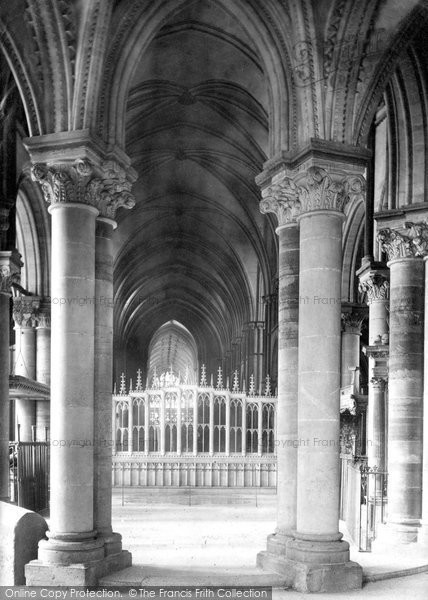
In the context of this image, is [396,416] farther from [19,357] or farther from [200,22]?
[19,357]

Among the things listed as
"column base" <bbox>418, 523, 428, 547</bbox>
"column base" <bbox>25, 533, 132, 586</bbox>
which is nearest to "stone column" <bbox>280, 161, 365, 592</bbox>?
"column base" <bbox>25, 533, 132, 586</bbox>

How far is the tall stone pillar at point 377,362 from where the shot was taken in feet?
53.1

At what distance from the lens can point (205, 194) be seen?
27.0 meters

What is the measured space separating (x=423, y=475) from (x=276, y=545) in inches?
120

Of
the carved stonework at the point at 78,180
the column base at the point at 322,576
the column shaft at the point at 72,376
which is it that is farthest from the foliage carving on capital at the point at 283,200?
the column base at the point at 322,576

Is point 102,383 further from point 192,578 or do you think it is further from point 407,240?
point 407,240

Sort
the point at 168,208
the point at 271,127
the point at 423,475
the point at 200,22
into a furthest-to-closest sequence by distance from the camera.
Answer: the point at 168,208 < the point at 200,22 < the point at 423,475 < the point at 271,127

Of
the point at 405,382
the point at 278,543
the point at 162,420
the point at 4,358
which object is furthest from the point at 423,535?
the point at 162,420

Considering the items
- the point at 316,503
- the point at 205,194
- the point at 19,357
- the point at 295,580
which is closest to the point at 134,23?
the point at 316,503

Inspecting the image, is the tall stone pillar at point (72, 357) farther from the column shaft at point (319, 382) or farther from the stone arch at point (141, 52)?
the column shaft at point (319, 382)

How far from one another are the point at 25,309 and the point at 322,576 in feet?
45.2

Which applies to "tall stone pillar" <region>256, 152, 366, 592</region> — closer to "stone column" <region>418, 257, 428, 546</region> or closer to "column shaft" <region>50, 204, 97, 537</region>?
"stone column" <region>418, 257, 428, 546</region>

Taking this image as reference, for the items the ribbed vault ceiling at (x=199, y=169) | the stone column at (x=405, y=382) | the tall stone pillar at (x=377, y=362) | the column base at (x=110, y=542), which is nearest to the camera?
the column base at (x=110, y=542)

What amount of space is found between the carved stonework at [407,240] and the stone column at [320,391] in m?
2.91
